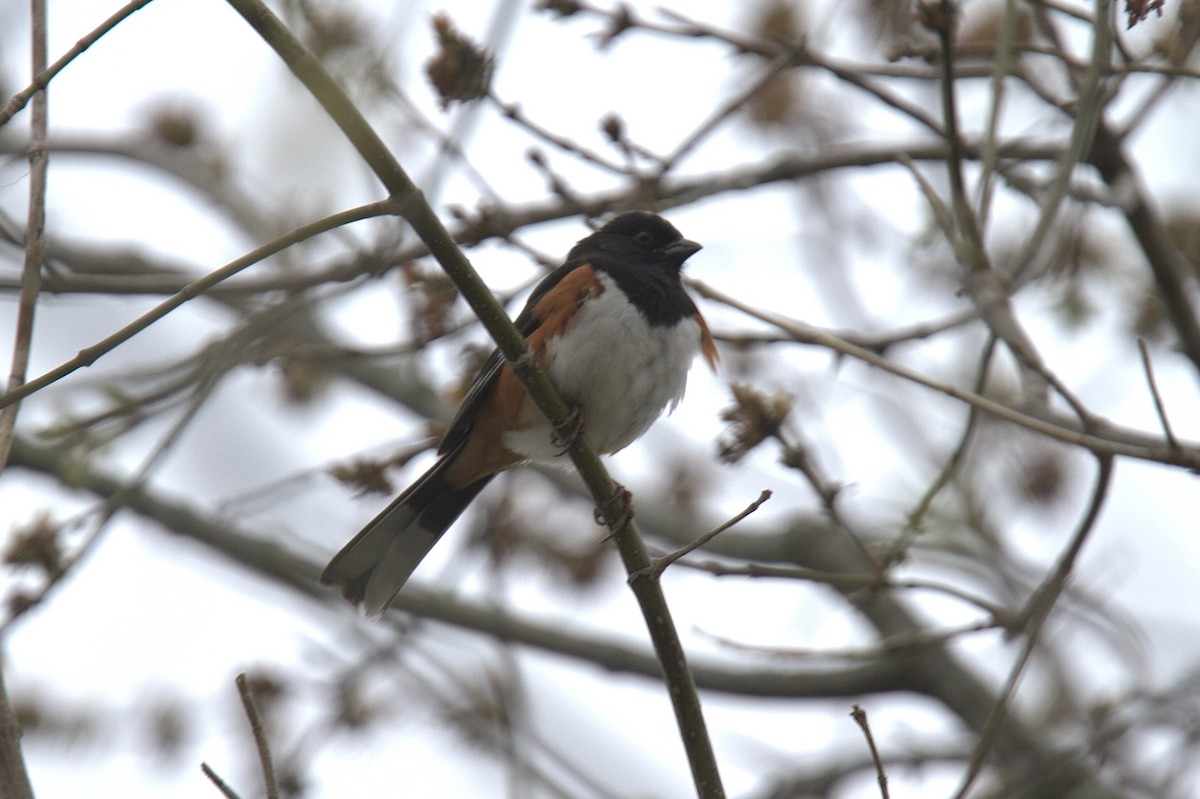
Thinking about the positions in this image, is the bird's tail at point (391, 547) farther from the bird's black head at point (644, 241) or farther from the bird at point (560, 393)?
the bird's black head at point (644, 241)

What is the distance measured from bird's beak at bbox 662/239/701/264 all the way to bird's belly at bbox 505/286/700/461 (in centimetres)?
34

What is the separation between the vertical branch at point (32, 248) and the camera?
1965mm

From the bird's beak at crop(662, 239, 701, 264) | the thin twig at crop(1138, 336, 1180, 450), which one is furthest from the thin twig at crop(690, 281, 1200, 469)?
the bird's beak at crop(662, 239, 701, 264)

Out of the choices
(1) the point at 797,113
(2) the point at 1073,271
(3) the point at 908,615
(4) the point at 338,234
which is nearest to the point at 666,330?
(4) the point at 338,234

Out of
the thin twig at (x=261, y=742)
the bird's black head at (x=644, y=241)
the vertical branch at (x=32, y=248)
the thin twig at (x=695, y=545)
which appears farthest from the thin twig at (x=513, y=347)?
the bird's black head at (x=644, y=241)

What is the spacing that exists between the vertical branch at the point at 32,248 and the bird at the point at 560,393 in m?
1.67

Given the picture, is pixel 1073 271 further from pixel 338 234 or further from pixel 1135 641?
pixel 338 234

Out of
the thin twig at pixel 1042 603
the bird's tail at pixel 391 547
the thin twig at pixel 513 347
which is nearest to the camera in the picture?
the thin twig at pixel 513 347

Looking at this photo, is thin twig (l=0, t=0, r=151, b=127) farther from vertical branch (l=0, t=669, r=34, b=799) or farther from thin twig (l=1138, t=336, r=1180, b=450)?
thin twig (l=1138, t=336, r=1180, b=450)

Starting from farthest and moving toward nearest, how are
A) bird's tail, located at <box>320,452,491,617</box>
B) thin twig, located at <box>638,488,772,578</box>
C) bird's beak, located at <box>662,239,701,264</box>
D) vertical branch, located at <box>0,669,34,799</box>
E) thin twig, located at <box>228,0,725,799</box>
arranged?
bird's beak, located at <box>662,239,701,264</box>, bird's tail, located at <box>320,452,491,617</box>, thin twig, located at <box>638,488,772,578</box>, thin twig, located at <box>228,0,725,799</box>, vertical branch, located at <box>0,669,34,799</box>

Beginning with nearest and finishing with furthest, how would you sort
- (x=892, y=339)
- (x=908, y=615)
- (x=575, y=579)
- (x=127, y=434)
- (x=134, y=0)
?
1. (x=134, y=0)
2. (x=127, y=434)
3. (x=892, y=339)
4. (x=908, y=615)
5. (x=575, y=579)

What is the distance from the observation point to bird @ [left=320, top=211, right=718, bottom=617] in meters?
3.64

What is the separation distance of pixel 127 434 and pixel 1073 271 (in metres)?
3.08

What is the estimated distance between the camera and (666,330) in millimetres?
3811
